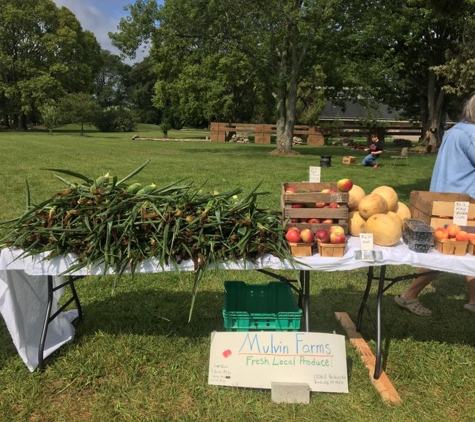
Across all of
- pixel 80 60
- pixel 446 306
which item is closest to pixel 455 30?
pixel 446 306

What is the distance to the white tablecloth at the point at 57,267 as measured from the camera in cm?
222

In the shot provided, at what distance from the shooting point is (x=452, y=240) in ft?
7.43

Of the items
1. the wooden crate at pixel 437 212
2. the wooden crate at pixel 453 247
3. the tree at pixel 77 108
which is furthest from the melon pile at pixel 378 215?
the tree at pixel 77 108

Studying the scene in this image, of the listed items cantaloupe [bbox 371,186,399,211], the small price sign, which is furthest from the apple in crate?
cantaloupe [bbox 371,186,399,211]

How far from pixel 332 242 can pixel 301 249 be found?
174 mm

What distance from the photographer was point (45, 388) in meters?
2.51

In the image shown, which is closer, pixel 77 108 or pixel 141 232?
pixel 141 232

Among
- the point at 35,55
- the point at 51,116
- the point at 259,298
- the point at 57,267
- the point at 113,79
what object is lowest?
the point at 259,298

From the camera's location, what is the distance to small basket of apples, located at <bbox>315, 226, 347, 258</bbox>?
2.24 metres

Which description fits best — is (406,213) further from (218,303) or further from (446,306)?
(218,303)

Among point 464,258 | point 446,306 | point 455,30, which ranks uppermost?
point 455,30

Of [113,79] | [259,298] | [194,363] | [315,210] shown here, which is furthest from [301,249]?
[113,79]

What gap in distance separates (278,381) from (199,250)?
91 centimetres

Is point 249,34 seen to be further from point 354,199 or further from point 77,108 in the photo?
point 77,108
